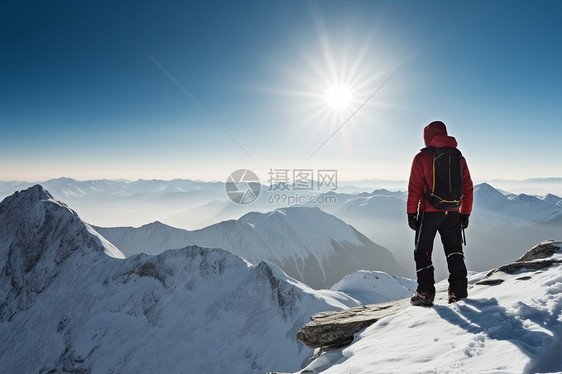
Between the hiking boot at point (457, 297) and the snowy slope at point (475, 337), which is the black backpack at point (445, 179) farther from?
the snowy slope at point (475, 337)

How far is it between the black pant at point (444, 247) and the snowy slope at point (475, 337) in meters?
0.55

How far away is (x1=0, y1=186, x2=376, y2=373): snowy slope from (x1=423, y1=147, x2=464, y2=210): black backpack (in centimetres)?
4855

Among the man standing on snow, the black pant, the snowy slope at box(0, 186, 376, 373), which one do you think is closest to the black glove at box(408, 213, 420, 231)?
the man standing on snow

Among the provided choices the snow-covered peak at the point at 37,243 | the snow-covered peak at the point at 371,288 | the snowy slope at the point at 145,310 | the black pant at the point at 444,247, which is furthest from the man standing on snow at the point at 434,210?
the snow-covered peak at the point at 37,243

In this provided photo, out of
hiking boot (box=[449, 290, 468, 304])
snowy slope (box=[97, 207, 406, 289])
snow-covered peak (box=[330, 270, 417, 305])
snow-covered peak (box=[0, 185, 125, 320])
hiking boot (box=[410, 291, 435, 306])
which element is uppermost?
hiking boot (box=[449, 290, 468, 304])

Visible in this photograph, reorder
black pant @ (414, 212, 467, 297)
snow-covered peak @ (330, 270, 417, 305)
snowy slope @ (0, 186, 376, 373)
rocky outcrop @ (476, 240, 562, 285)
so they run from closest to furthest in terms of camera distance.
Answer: black pant @ (414, 212, 467, 297), rocky outcrop @ (476, 240, 562, 285), snowy slope @ (0, 186, 376, 373), snow-covered peak @ (330, 270, 417, 305)

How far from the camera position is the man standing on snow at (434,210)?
679cm

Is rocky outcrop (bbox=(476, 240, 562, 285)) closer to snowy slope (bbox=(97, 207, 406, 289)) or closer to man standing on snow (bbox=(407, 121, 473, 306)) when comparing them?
man standing on snow (bbox=(407, 121, 473, 306))

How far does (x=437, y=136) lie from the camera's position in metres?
6.79

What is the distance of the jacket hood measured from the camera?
6773 mm

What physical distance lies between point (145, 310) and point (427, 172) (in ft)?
258

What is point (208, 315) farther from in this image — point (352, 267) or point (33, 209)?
point (352, 267)

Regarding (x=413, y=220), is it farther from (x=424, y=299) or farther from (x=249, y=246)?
(x=249, y=246)

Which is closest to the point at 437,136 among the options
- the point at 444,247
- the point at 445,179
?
the point at 445,179
